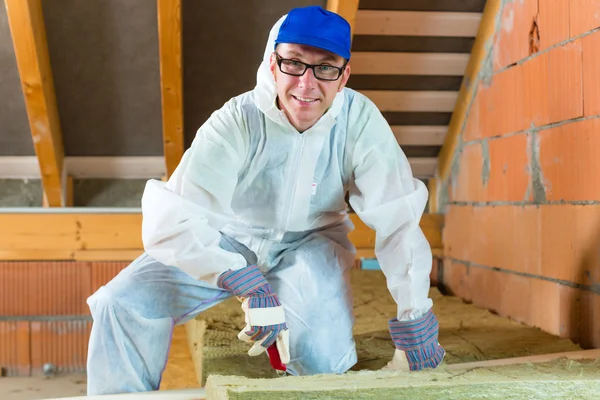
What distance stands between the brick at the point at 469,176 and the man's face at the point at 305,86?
1.57 metres

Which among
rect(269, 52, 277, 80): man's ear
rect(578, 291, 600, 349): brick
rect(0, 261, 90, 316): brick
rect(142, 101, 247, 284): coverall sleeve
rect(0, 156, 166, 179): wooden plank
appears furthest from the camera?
rect(0, 156, 166, 179): wooden plank

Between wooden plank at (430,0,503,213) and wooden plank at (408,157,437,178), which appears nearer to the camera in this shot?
wooden plank at (430,0,503,213)

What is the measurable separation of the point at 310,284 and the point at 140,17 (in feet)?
5.28

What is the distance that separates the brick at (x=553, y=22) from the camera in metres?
2.54

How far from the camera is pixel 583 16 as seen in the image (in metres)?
2.41

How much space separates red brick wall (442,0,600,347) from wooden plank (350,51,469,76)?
0.60 ft

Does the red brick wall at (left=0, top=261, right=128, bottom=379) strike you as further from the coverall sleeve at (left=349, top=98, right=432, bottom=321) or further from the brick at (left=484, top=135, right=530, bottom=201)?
the coverall sleeve at (left=349, top=98, right=432, bottom=321)

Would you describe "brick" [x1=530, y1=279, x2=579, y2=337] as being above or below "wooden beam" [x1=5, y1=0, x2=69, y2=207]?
below

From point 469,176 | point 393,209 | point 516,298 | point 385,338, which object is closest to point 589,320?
point 516,298

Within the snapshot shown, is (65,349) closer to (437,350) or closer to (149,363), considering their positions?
(149,363)

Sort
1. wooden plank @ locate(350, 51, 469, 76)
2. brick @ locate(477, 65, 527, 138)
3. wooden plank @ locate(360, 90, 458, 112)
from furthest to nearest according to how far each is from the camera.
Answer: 1. wooden plank @ locate(360, 90, 458, 112)
2. wooden plank @ locate(350, 51, 469, 76)
3. brick @ locate(477, 65, 527, 138)

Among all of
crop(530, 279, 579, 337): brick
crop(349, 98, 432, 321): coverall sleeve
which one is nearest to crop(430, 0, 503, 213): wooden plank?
crop(530, 279, 579, 337): brick

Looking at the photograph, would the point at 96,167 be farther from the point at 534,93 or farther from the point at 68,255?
the point at 534,93

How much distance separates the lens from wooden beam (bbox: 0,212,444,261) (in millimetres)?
3543
